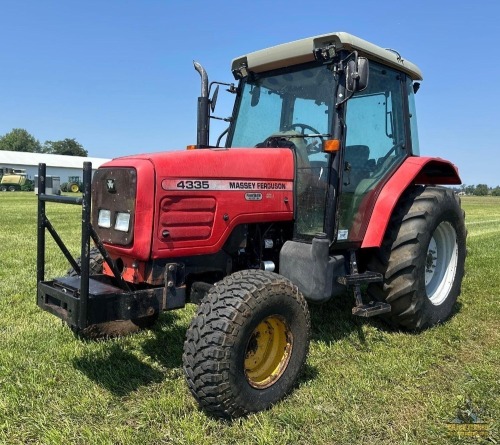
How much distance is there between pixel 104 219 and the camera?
314 centimetres

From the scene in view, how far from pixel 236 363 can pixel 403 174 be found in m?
2.38

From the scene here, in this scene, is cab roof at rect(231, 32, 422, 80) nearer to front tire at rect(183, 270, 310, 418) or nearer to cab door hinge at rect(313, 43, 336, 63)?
cab door hinge at rect(313, 43, 336, 63)

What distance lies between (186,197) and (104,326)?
4.85 feet

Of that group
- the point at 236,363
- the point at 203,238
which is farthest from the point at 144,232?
the point at 236,363

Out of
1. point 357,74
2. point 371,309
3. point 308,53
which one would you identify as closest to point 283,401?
point 371,309

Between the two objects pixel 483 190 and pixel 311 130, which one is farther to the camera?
pixel 483 190

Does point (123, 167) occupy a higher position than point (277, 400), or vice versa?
point (123, 167)

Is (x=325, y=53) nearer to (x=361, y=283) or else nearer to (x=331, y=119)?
(x=331, y=119)

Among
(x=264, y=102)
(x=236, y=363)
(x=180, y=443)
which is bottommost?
(x=180, y=443)

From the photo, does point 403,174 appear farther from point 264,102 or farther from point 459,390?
point 459,390

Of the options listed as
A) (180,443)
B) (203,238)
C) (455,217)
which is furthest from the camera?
(455,217)

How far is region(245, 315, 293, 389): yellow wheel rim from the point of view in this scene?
9.59 feet

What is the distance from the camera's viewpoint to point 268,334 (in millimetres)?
3045

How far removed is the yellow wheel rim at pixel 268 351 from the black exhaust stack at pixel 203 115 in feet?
6.28
